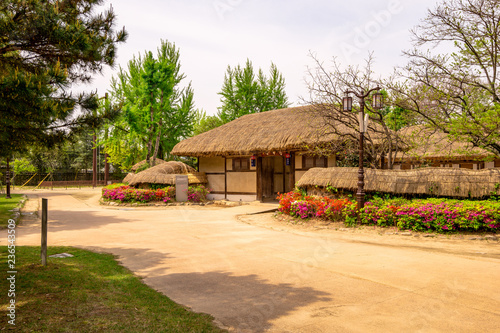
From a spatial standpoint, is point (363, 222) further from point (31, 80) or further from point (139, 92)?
point (139, 92)

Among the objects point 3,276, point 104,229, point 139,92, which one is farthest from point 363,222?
point 139,92

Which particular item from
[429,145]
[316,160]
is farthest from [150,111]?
[429,145]

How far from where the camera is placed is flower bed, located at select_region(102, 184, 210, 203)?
1809 centimetres

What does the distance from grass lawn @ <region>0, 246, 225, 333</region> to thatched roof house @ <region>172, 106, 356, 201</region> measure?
1144cm

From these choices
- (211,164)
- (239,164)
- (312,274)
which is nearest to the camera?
(312,274)

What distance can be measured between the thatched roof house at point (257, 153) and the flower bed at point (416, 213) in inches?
184

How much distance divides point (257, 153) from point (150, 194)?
5.93m

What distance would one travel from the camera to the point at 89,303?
4082 millimetres

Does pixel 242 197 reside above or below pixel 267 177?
below

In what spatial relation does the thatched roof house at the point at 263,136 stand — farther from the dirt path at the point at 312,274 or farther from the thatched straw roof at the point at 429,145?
the dirt path at the point at 312,274

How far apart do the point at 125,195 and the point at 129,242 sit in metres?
10.4

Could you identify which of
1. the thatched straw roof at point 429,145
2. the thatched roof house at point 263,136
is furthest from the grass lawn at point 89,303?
the thatched roof house at point 263,136

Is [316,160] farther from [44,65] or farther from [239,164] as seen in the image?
[44,65]

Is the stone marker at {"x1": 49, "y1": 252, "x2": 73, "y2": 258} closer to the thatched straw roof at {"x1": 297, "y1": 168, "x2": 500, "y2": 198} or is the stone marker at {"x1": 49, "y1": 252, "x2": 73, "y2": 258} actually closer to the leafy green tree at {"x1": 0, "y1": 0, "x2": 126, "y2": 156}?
the leafy green tree at {"x1": 0, "y1": 0, "x2": 126, "y2": 156}
